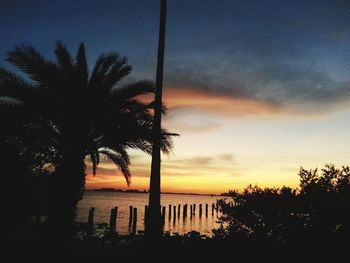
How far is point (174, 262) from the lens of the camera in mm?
8641

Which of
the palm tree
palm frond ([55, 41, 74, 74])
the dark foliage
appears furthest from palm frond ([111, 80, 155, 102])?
the dark foliage

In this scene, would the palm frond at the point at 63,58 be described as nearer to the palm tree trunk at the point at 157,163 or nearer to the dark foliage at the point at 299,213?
the palm tree trunk at the point at 157,163

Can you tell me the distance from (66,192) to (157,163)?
484cm

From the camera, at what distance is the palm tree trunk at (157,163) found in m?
9.14

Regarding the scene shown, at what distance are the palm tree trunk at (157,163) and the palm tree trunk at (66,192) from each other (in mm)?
4261

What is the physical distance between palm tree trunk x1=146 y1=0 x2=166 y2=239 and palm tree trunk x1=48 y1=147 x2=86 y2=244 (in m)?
4.26

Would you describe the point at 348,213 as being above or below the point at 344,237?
above

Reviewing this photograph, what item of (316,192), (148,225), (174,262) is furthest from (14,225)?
(316,192)

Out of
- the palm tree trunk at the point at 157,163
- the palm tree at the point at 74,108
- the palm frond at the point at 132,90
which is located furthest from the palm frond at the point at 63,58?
the palm tree trunk at the point at 157,163

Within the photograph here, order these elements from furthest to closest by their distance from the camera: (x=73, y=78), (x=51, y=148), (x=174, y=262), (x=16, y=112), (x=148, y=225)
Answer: (x=51, y=148), (x=73, y=78), (x=16, y=112), (x=148, y=225), (x=174, y=262)

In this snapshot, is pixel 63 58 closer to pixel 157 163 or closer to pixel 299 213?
pixel 157 163

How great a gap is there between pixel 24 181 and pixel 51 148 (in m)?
4.86

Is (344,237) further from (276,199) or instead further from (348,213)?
(276,199)

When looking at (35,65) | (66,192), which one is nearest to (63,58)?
(35,65)
